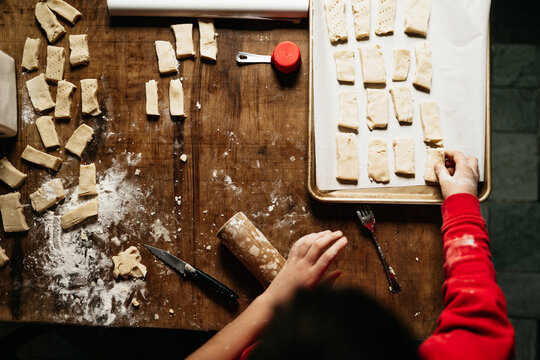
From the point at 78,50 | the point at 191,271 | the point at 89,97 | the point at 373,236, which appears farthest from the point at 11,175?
the point at 373,236

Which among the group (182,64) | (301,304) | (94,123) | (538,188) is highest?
(182,64)

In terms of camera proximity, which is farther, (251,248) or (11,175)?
(11,175)

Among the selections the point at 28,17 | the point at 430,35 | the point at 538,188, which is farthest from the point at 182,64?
the point at 538,188

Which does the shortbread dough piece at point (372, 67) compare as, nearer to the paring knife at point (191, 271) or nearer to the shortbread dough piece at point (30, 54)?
the paring knife at point (191, 271)

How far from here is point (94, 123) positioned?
1.50 metres

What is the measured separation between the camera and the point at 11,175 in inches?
58.2

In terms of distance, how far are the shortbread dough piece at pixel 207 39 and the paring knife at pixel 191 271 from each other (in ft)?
2.58

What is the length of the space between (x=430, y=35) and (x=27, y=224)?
1746mm

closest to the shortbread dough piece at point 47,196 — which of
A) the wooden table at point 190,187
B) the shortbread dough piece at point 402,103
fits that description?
the wooden table at point 190,187

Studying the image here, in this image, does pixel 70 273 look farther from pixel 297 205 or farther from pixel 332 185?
pixel 332 185

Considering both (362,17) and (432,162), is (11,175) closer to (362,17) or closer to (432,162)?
(362,17)

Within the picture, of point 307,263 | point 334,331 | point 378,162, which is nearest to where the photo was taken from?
point 334,331

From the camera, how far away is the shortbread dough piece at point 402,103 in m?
1.44

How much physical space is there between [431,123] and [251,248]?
2.71 feet
